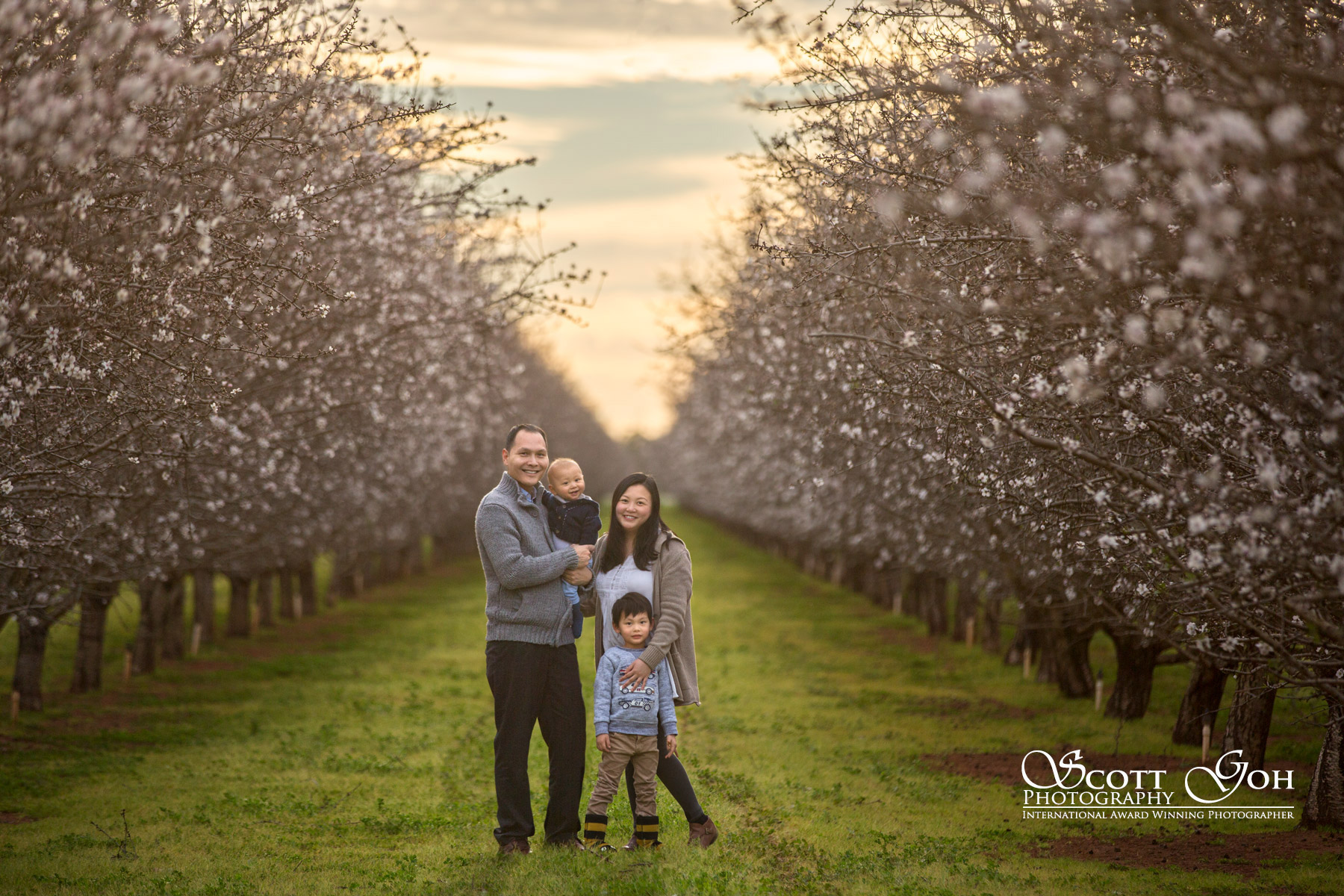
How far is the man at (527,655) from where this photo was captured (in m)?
8.32

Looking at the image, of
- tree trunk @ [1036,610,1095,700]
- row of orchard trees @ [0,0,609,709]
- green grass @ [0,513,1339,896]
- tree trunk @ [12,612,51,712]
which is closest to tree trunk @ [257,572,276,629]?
green grass @ [0,513,1339,896]

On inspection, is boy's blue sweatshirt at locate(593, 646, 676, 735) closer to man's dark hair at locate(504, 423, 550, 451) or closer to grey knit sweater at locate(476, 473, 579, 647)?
grey knit sweater at locate(476, 473, 579, 647)

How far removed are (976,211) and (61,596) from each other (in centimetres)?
1248

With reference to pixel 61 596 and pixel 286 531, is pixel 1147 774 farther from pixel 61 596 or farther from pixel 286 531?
pixel 286 531

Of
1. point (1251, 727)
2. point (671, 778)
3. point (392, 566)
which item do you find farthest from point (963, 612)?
point (392, 566)

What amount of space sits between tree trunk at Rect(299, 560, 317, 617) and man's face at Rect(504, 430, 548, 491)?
25.8 metres

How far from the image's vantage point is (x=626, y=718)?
8102mm

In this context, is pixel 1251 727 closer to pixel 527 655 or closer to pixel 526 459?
pixel 527 655

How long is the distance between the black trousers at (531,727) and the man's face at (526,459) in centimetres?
114

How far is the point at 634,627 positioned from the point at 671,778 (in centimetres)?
118

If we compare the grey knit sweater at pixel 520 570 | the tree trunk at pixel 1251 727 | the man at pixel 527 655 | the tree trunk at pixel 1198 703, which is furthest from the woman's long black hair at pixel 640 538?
the tree trunk at pixel 1198 703

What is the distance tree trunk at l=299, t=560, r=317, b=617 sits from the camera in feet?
108

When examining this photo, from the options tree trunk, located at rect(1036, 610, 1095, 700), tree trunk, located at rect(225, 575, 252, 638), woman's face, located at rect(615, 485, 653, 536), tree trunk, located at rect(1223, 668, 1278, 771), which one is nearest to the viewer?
woman's face, located at rect(615, 485, 653, 536)

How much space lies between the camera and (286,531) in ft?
72.0
